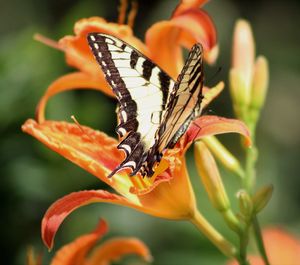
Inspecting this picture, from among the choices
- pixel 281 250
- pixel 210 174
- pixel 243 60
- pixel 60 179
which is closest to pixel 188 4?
pixel 243 60

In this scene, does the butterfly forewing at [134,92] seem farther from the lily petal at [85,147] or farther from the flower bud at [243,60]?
the flower bud at [243,60]

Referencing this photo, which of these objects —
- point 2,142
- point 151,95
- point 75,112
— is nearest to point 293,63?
point 75,112

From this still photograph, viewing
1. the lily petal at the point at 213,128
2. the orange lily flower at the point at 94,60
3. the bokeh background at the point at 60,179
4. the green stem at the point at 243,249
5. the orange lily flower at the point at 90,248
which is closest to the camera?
the lily petal at the point at 213,128

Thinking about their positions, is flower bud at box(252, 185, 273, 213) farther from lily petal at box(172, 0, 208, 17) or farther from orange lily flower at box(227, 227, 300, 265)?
orange lily flower at box(227, 227, 300, 265)

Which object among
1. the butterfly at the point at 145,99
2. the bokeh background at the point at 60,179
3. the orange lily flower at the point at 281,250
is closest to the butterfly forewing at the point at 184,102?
the butterfly at the point at 145,99

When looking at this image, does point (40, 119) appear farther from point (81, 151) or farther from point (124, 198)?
point (124, 198)

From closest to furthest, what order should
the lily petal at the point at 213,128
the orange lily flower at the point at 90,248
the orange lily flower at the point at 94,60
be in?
the lily petal at the point at 213,128
the orange lily flower at the point at 90,248
the orange lily flower at the point at 94,60
